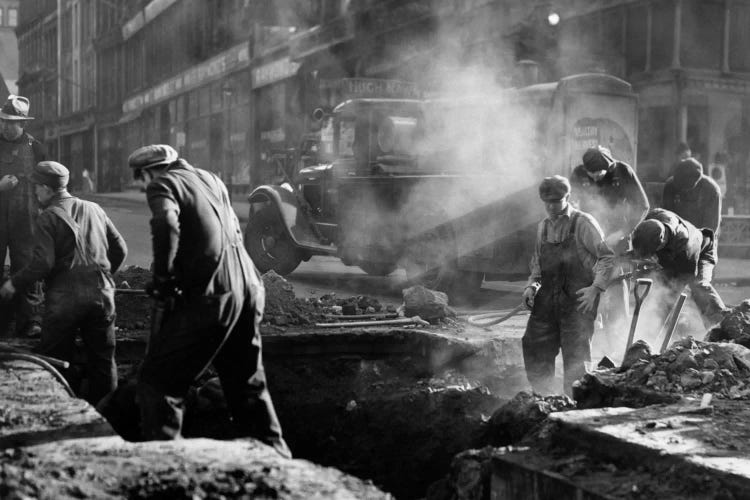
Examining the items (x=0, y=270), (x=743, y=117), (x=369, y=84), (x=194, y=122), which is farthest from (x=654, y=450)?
(x=194, y=122)

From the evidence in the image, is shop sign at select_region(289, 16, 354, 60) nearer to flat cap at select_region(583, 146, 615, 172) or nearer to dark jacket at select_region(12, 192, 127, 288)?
flat cap at select_region(583, 146, 615, 172)

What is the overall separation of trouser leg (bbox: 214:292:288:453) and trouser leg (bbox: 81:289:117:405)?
5.36 ft

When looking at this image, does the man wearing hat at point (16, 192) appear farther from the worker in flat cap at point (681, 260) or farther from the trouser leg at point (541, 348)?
the worker in flat cap at point (681, 260)

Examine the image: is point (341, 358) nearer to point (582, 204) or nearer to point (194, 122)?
point (582, 204)

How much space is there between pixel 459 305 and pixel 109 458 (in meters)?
7.80

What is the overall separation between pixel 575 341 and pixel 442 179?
17.2 feet

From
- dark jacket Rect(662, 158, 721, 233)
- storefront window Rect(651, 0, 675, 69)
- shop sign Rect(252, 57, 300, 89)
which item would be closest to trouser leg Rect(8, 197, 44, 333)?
dark jacket Rect(662, 158, 721, 233)

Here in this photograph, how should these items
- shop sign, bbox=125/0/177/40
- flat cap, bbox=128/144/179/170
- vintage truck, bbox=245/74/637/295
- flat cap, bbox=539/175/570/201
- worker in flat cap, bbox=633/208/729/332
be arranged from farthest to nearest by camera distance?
1. shop sign, bbox=125/0/177/40
2. vintage truck, bbox=245/74/637/295
3. worker in flat cap, bbox=633/208/729/332
4. flat cap, bbox=539/175/570/201
5. flat cap, bbox=128/144/179/170

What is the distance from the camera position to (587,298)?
6258 mm

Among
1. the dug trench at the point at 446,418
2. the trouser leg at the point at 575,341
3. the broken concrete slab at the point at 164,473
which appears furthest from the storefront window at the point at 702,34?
the broken concrete slab at the point at 164,473

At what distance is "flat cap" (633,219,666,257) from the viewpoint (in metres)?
6.69

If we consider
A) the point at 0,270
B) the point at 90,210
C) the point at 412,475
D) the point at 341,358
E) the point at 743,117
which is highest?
the point at 743,117

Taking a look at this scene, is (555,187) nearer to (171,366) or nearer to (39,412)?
(171,366)

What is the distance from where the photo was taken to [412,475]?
734 cm
